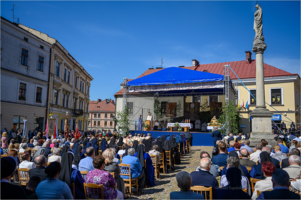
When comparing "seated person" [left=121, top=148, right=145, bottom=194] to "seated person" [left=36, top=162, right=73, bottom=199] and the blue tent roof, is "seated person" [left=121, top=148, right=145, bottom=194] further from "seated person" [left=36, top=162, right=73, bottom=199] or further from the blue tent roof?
the blue tent roof

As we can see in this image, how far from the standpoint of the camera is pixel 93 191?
12.3ft

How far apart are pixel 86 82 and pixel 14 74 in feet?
69.8

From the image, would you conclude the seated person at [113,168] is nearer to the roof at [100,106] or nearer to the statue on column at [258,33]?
the statue on column at [258,33]

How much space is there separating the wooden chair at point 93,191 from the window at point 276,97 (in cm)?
2738

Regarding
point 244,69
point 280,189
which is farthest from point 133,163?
point 244,69

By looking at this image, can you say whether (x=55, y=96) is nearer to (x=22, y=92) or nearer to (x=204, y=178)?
(x=22, y=92)

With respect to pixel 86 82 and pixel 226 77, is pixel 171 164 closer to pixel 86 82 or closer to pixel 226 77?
pixel 226 77

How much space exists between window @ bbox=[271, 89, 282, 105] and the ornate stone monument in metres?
17.5

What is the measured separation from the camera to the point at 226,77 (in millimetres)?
16062

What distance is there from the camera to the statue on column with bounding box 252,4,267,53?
1126cm

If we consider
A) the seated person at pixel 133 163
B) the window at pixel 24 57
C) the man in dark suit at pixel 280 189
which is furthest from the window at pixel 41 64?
the man in dark suit at pixel 280 189

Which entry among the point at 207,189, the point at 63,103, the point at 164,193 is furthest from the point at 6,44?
the point at 207,189

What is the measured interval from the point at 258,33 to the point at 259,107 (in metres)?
3.86

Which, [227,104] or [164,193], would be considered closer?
[164,193]
